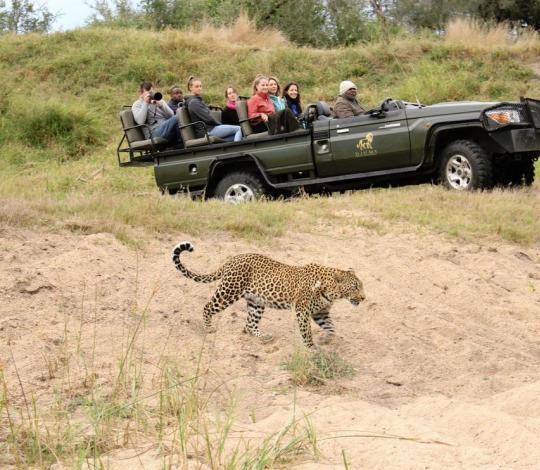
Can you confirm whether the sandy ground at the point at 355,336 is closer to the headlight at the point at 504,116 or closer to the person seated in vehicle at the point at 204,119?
the headlight at the point at 504,116

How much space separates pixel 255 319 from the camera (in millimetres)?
8148

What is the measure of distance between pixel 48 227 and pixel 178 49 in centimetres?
1335

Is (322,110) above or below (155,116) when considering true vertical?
below

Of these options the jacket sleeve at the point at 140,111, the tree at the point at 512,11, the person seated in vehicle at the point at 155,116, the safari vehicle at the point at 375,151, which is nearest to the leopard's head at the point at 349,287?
the safari vehicle at the point at 375,151

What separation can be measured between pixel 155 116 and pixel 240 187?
1.80 m

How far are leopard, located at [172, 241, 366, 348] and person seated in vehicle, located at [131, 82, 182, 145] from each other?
572 centimetres

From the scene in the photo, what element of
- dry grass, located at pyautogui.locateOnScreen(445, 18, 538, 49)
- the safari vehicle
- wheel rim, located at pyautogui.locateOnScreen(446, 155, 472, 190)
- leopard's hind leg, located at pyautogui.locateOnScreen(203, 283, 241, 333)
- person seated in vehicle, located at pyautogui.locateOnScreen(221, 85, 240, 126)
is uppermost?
dry grass, located at pyautogui.locateOnScreen(445, 18, 538, 49)

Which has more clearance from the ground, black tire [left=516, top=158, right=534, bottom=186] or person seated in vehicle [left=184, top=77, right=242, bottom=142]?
person seated in vehicle [left=184, top=77, right=242, bottom=142]

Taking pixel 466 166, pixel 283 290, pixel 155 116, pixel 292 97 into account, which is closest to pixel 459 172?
pixel 466 166

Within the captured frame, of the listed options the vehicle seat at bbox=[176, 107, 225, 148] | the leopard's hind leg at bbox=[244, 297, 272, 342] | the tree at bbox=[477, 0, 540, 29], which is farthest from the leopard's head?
the tree at bbox=[477, 0, 540, 29]

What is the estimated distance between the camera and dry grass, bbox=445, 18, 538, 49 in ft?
71.6

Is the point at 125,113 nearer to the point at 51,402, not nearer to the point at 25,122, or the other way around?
the point at 25,122

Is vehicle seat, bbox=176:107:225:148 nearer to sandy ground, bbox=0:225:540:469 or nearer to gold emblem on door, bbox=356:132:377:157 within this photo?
gold emblem on door, bbox=356:132:377:157

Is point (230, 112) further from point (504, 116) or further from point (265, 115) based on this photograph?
point (504, 116)
